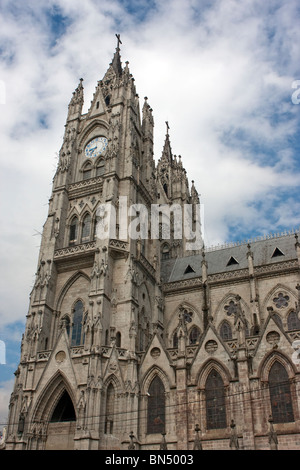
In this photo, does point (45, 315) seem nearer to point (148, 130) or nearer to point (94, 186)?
point (94, 186)

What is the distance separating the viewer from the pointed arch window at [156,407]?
87.3 feet

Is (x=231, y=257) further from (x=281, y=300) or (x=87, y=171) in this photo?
(x=87, y=171)

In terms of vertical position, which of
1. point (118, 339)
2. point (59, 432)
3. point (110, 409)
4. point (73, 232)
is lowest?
point (59, 432)

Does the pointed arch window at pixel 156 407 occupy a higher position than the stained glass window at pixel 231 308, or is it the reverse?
the stained glass window at pixel 231 308

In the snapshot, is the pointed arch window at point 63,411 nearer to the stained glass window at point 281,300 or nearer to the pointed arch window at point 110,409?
the pointed arch window at point 110,409

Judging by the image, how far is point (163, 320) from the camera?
3622cm

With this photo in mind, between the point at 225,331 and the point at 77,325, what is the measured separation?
35.0ft

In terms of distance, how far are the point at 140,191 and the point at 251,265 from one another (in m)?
10.3

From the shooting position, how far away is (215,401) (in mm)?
25828

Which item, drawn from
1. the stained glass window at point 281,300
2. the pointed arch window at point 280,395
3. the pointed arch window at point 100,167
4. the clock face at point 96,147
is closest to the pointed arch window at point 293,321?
the stained glass window at point 281,300

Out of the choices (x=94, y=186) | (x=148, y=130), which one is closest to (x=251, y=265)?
(x=94, y=186)

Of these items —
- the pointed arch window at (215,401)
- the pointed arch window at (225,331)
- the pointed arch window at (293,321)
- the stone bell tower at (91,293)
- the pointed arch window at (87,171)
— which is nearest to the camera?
the pointed arch window at (215,401)

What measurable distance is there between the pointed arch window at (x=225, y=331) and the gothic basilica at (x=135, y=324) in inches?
5.6

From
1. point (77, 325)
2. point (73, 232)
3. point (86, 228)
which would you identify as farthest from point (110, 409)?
point (73, 232)
